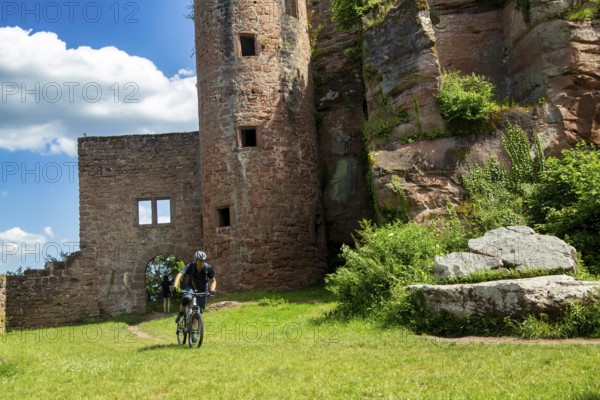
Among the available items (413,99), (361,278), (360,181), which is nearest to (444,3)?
(413,99)

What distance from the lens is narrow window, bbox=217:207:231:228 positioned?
19312 mm

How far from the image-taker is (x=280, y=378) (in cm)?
673

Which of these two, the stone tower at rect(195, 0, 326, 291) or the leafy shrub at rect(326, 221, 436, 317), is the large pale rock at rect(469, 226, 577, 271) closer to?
the leafy shrub at rect(326, 221, 436, 317)

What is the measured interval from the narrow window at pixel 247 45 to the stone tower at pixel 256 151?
34 mm

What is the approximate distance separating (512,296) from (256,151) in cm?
1140

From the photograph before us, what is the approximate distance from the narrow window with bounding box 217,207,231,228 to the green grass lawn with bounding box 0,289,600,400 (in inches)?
345

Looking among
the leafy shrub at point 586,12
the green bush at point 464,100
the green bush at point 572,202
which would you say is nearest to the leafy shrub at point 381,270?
the green bush at point 572,202

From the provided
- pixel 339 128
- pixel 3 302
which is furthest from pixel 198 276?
pixel 3 302

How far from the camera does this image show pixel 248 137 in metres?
20.0

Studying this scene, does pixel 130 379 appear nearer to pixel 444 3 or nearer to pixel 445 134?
pixel 445 134

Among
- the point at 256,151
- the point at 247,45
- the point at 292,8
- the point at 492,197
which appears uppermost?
the point at 292,8

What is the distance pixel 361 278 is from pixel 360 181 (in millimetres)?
9746

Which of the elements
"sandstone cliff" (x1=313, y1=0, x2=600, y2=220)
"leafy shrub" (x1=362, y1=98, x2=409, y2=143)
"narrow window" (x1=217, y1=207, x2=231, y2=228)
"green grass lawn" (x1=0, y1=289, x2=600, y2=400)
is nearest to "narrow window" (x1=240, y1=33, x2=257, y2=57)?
"sandstone cliff" (x1=313, y1=0, x2=600, y2=220)

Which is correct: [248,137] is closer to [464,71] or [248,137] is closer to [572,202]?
[464,71]
